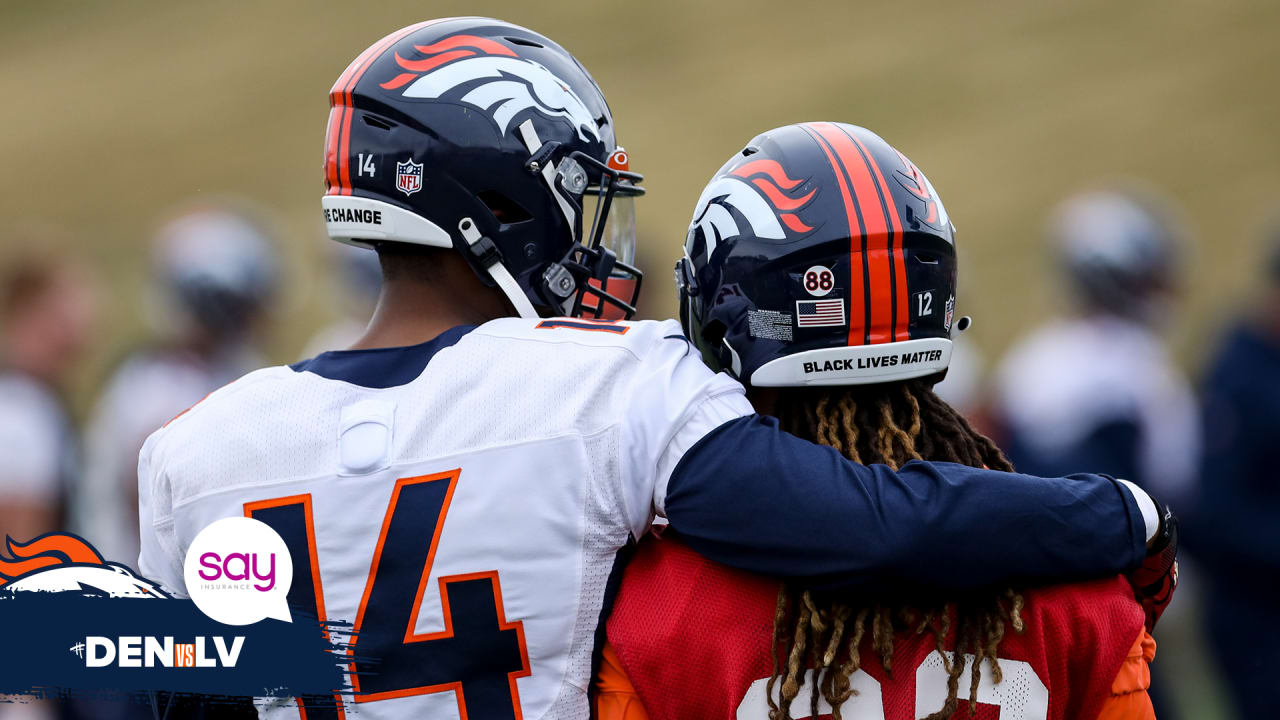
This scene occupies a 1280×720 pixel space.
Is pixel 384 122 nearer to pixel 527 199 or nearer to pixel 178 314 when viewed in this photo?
pixel 527 199

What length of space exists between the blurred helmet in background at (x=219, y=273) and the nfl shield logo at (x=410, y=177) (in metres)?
3.66

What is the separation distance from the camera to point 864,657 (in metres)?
2.18

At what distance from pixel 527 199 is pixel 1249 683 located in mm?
4115

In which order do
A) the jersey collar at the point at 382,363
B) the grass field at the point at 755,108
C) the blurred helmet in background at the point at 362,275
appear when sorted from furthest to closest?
the grass field at the point at 755,108
the blurred helmet in background at the point at 362,275
the jersey collar at the point at 382,363

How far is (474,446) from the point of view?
2178 millimetres

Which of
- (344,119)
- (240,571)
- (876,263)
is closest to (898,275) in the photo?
(876,263)

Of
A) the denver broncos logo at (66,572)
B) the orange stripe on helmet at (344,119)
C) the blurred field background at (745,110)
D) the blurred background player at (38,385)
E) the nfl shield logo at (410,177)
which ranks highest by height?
the blurred field background at (745,110)

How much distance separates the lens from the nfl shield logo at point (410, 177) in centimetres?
253

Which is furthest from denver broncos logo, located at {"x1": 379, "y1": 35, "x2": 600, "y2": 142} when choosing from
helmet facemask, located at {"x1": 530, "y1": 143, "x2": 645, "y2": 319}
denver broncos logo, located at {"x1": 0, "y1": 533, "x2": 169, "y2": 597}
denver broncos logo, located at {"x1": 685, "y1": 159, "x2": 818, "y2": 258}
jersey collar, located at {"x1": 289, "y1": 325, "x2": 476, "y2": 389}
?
denver broncos logo, located at {"x1": 0, "y1": 533, "x2": 169, "y2": 597}

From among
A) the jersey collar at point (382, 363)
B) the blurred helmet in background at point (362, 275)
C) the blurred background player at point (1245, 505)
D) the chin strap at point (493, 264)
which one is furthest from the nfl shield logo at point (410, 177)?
the blurred helmet in background at point (362, 275)

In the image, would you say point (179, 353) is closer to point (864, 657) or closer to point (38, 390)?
point (38, 390)
